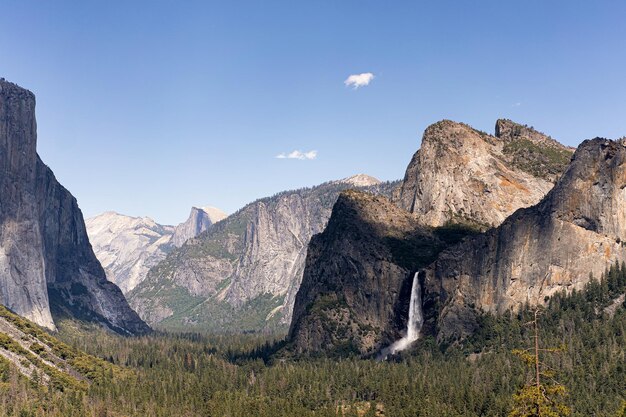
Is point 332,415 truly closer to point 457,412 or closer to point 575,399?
point 457,412

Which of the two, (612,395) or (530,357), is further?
(612,395)

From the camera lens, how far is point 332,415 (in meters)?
198

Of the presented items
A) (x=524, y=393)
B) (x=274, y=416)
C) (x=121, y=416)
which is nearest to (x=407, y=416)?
(x=274, y=416)

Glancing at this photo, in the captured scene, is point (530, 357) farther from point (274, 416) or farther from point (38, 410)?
point (38, 410)

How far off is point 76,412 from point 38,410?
939 centimetres

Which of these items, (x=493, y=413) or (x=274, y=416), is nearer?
(x=493, y=413)

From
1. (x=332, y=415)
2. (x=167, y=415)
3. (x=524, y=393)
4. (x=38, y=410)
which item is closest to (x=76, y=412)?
(x=38, y=410)

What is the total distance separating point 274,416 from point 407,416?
1346 inches

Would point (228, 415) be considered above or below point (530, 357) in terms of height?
below

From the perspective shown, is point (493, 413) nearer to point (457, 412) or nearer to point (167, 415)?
point (457, 412)

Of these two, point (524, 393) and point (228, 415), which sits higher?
point (524, 393)

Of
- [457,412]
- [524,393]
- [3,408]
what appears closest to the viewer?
[524,393]

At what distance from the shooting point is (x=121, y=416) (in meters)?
197

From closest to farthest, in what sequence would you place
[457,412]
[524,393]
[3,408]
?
[524,393] < [3,408] < [457,412]
